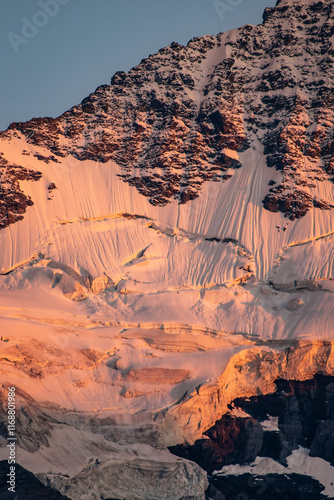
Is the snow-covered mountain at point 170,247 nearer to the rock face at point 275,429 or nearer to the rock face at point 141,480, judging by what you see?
the rock face at point 141,480

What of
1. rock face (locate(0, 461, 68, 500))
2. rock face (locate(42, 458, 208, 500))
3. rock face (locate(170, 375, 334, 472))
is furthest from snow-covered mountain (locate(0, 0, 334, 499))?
rock face (locate(170, 375, 334, 472))

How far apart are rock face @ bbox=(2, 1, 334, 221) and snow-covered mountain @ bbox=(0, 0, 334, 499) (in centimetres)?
31

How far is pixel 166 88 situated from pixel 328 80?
96.9 ft

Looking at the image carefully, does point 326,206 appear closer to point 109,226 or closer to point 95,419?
point 109,226

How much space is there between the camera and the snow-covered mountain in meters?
80.9

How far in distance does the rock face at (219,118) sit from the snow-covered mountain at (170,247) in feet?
1.00

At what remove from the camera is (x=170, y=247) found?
370 ft

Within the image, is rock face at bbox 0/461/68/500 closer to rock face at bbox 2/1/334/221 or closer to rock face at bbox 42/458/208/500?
rock face at bbox 42/458/208/500

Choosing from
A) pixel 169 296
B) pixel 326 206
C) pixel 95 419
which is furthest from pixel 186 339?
pixel 326 206

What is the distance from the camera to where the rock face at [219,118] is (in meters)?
123

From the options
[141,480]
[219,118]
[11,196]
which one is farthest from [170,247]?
[141,480]

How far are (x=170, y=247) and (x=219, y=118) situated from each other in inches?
1144

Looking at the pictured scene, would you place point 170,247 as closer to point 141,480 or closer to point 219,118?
point 219,118

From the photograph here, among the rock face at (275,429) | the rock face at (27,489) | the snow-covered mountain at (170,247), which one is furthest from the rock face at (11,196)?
Answer: the rock face at (27,489)
